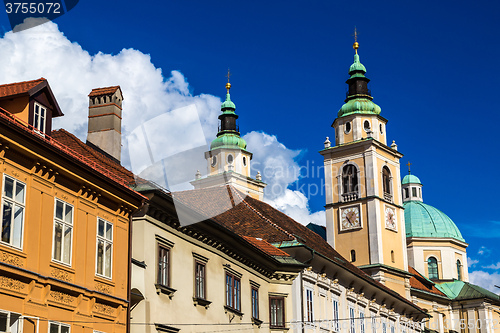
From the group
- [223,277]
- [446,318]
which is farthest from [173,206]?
[446,318]

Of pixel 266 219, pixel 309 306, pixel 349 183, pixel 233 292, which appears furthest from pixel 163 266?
pixel 349 183

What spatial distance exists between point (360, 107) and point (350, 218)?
11.5 meters

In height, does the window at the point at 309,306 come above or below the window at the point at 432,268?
below

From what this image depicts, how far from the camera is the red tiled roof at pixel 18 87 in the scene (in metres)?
20.3

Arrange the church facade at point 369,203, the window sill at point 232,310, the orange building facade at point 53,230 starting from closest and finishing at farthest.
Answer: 1. the orange building facade at point 53,230
2. the window sill at point 232,310
3. the church facade at point 369,203

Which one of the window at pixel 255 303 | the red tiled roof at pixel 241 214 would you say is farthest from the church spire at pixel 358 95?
the window at pixel 255 303

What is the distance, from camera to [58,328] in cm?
1892

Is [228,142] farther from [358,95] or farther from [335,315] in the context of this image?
[335,315]

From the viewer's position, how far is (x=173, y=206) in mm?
25859

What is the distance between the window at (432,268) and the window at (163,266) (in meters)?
77.6

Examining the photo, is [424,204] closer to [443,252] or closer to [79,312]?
[443,252]

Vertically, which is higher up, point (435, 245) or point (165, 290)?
point (435, 245)

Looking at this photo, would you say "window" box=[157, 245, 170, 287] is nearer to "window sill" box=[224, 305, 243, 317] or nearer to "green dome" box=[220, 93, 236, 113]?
"window sill" box=[224, 305, 243, 317]

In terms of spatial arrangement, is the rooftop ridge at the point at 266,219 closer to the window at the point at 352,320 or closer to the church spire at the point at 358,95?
the window at the point at 352,320
